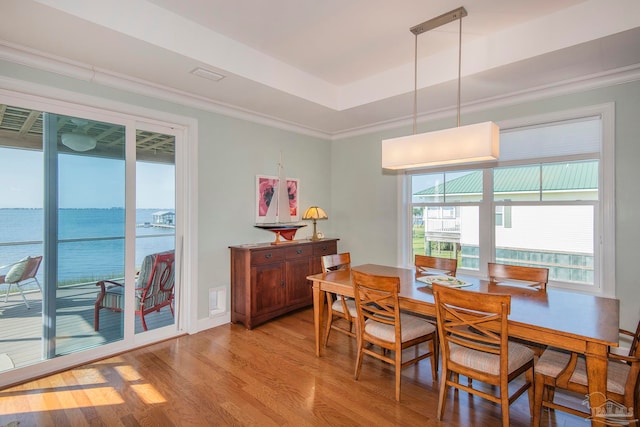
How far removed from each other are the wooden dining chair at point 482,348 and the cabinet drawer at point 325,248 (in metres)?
2.60

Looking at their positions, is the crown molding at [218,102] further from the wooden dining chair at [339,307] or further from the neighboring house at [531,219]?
the wooden dining chair at [339,307]

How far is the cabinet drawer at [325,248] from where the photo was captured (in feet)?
15.0

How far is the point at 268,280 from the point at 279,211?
100 cm

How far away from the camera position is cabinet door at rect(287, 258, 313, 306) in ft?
13.8

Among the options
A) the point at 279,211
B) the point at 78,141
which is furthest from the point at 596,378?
the point at 78,141

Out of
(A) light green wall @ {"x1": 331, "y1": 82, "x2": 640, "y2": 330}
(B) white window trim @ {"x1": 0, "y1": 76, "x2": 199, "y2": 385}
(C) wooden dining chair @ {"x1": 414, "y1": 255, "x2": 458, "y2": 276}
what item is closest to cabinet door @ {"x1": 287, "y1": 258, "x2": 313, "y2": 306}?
(A) light green wall @ {"x1": 331, "y1": 82, "x2": 640, "y2": 330}

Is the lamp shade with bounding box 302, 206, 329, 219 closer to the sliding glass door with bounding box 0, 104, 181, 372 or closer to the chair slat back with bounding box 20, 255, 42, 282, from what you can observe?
the sliding glass door with bounding box 0, 104, 181, 372

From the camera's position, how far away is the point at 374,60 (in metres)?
3.33

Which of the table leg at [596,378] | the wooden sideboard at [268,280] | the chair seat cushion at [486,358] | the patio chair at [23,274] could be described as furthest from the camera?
the wooden sideboard at [268,280]

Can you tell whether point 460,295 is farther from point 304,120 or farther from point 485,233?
point 304,120

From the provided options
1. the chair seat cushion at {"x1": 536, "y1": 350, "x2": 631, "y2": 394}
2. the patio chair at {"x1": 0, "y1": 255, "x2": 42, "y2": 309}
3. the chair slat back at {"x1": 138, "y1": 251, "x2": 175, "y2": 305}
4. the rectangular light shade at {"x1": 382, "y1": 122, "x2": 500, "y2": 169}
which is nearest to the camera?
the chair seat cushion at {"x1": 536, "y1": 350, "x2": 631, "y2": 394}

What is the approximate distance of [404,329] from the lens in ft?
8.16

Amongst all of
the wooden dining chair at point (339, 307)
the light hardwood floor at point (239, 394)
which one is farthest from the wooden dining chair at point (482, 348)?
the wooden dining chair at point (339, 307)

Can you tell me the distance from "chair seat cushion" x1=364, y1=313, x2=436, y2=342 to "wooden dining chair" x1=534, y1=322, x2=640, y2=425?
30.3 inches
